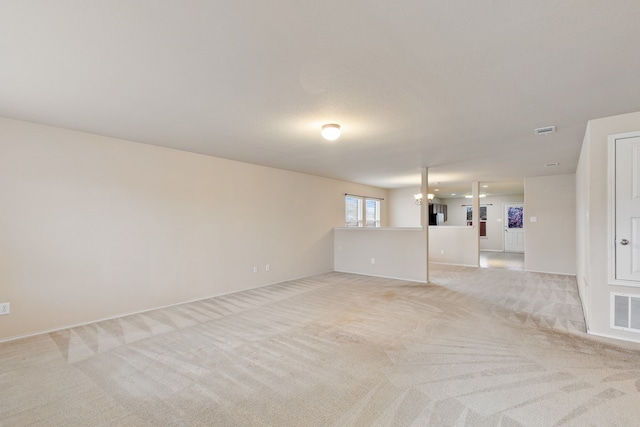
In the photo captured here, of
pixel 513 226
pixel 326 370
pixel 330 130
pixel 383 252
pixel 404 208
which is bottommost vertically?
pixel 326 370

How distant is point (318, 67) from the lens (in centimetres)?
213

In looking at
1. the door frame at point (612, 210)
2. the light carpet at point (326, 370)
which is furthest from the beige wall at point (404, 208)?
the door frame at point (612, 210)

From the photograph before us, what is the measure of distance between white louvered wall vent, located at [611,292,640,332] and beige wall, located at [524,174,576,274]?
4.29 m

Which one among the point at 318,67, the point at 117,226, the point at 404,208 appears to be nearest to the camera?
the point at 318,67

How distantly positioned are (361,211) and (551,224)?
4.62 m

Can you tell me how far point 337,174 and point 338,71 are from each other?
481cm

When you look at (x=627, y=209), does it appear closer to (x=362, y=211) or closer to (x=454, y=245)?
(x=454, y=245)

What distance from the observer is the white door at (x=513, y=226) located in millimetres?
10998

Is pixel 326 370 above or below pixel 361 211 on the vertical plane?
below

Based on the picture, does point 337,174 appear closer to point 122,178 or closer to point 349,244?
point 349,244

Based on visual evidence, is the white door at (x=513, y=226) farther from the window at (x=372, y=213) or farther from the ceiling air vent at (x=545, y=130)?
the ceiling air vent at (x=545, y=130)

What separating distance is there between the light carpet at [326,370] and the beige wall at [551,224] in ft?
10.6

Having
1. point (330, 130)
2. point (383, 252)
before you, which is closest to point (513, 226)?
point (383, 252)

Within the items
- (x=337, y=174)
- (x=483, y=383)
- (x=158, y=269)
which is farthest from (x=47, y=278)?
(x=337, y=174)
